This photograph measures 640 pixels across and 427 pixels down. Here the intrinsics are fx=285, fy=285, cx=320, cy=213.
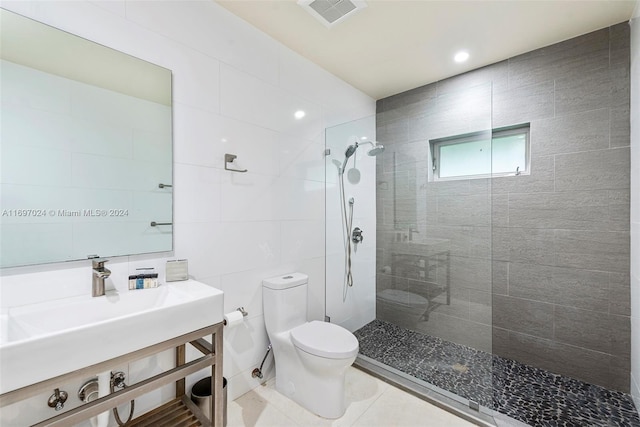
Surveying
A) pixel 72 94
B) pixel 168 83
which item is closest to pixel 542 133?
pixel 168 83

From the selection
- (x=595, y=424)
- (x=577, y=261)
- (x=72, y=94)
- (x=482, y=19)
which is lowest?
(x=595, y=424)

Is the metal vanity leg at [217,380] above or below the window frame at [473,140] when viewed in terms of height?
below

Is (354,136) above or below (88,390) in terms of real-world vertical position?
above

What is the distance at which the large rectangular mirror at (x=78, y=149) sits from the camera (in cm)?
113

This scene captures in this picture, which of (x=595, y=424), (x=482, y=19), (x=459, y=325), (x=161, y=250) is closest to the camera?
(x=161, y=250)

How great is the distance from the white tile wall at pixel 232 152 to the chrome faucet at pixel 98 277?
0.06 metres

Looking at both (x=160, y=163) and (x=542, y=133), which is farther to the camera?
(x=542, y=133)

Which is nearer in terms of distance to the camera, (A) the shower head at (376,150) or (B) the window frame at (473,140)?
(B) the window frame at (473,140)

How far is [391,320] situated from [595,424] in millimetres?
1373

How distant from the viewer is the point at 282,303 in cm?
196

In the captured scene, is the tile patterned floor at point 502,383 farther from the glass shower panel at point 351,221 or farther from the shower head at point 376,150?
the shower head at point 376,150

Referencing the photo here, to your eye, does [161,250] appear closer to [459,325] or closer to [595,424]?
[459,325]

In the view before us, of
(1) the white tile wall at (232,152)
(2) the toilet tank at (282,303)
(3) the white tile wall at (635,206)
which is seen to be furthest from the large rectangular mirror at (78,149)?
(3) the white tile wall at (635,206)

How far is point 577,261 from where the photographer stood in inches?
81.4
